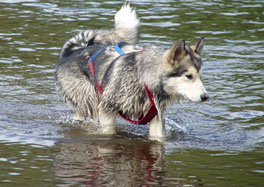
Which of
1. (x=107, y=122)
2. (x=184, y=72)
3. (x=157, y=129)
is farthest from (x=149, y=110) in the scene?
(x=184, y=72)

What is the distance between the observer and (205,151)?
5895 millimetres

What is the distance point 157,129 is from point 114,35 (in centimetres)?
155

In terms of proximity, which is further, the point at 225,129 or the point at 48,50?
the point at 48,50

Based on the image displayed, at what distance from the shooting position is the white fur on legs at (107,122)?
641 centimetres

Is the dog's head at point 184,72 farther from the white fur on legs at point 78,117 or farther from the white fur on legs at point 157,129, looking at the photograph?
the white fur on legs at point 78,117

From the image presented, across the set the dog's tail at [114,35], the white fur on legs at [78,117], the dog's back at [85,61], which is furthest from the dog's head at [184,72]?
the white fur on legs at [78,117]

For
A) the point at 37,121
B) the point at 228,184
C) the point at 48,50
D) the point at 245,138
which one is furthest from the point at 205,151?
the point at 48,50

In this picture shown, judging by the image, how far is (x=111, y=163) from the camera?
5.35m

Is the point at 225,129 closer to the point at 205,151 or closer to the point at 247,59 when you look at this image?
the point at 205,151

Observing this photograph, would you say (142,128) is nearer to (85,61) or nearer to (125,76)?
(85,61)

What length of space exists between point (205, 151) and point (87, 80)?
5.80 feet

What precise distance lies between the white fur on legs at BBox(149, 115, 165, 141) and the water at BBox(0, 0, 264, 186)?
0.11 m

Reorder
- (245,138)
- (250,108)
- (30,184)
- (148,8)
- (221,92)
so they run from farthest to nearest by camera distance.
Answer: (148,8), (221,92), (250,108), (245,138), (30,184)

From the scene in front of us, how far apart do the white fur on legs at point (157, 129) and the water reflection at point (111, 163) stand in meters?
0.18
